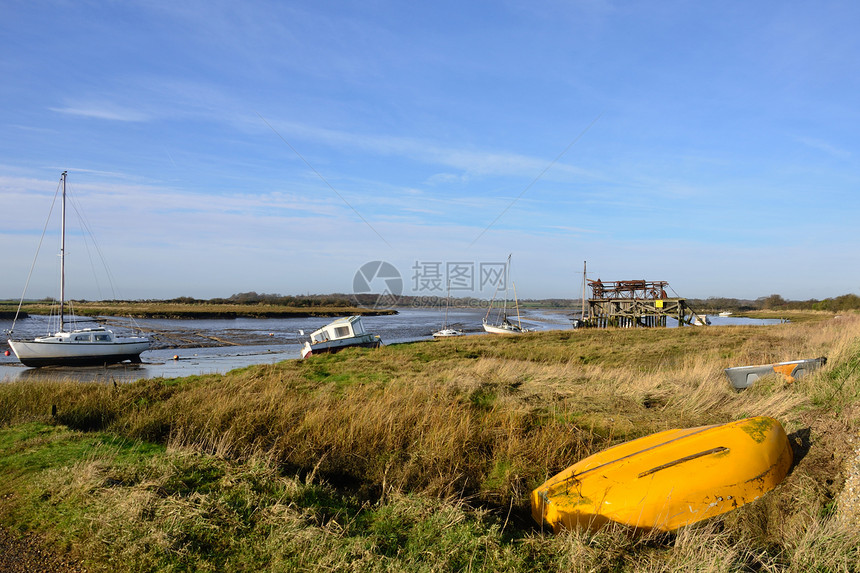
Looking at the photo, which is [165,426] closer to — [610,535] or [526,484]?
[526,484]

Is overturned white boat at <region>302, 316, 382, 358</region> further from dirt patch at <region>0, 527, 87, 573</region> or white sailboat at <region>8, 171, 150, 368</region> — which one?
dirt patch at <region>0, 527, 87, 573</region>

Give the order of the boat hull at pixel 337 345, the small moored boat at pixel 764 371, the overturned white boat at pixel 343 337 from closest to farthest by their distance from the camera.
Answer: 1. the small moored boat at pixel 764 371
2. the boat hull at pixel 337 345
3. the overturned white boat at pixel 343 337

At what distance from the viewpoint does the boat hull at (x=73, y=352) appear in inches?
974

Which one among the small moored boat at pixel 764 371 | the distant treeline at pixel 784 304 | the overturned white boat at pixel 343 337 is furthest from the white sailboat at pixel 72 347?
the distant treeline at pixel 784 304

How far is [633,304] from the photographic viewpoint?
42.2 meters

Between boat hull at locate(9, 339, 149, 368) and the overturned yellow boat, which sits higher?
the overturned yellow boat

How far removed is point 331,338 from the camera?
25859 millimetres

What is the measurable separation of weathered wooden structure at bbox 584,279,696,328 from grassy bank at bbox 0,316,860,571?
3175 cm

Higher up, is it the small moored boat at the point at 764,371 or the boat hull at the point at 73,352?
the small moored boat at the point at 764,371

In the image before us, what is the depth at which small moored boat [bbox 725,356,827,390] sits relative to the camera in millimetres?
10359

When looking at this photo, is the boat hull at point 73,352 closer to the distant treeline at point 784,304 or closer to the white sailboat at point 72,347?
the white sailboat at point 72,347

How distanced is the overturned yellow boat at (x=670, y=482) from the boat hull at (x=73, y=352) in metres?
28.0

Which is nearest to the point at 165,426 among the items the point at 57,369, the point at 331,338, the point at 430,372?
the point at 430,372

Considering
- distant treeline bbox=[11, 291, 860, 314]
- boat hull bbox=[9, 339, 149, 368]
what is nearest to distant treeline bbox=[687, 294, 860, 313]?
distant treeline bbox=[11, 291, 860, 314]
